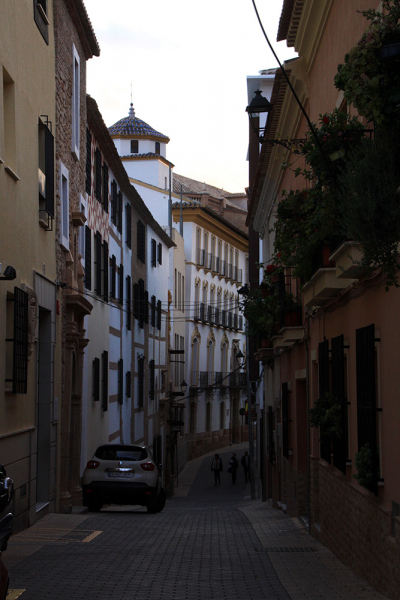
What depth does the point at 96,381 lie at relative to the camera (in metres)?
24.7

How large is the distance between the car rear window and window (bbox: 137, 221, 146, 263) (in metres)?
18.0

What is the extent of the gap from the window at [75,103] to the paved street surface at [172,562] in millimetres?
8417

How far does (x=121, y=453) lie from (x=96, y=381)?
→ 5.94 m

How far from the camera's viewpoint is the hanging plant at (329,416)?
36.3 feet

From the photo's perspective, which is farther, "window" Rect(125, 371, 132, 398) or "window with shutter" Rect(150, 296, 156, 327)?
"window with shutter" Rect(150, 296, 156, 327)

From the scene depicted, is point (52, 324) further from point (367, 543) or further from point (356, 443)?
point (367, 543)

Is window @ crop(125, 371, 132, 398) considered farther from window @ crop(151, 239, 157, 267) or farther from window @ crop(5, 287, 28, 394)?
window @ crop(5, 287, 28, 394)

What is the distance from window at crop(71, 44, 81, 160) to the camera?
1995 centimetres

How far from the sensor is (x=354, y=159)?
734cm

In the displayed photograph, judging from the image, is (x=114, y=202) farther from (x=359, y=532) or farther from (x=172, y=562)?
(x=359, y=532)

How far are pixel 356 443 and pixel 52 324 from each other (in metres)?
8.34

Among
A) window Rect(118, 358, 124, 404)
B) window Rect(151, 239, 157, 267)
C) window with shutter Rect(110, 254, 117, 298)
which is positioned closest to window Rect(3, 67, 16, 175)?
window with shutter Rect(110, 254, 117, 298)

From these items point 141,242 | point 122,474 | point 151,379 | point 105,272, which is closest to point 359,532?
point 122,474

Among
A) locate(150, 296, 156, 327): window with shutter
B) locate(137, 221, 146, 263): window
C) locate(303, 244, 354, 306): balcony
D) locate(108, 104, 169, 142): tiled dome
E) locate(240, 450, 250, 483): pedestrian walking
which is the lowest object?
locate(240, 450, 250, 483): pedestrian walking
